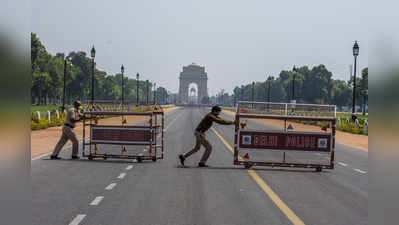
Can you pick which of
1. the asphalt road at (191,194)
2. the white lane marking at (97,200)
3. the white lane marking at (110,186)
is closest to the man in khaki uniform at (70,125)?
the asphalt road at (191,194)

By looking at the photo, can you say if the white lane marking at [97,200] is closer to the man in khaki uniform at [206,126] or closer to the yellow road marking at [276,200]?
the yellow road marking at [276,200]

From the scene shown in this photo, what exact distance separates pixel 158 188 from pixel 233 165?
507 cm

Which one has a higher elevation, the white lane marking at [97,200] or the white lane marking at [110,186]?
the white lane marking at [97,200]

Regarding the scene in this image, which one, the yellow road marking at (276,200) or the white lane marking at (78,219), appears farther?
the yellow road marking at (276,200)

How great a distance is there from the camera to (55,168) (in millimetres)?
13891

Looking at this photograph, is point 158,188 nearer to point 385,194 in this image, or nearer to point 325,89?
point 385,194

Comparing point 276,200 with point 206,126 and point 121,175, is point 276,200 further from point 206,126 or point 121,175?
point 206,126

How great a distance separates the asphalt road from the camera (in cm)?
793

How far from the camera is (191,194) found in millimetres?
10023

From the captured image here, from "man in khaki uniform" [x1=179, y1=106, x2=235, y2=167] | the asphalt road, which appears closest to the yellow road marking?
the asphalt road

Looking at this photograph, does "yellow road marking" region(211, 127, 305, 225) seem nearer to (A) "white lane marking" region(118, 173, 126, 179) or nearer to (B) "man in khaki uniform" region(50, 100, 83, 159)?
(A) "white lane marking" region(118, 173, 126, 179)

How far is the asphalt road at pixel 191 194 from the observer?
7.93 meters

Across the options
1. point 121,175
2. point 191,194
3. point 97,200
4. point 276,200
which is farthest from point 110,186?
point 276,200

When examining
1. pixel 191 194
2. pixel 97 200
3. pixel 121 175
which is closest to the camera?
pixel 97 200
